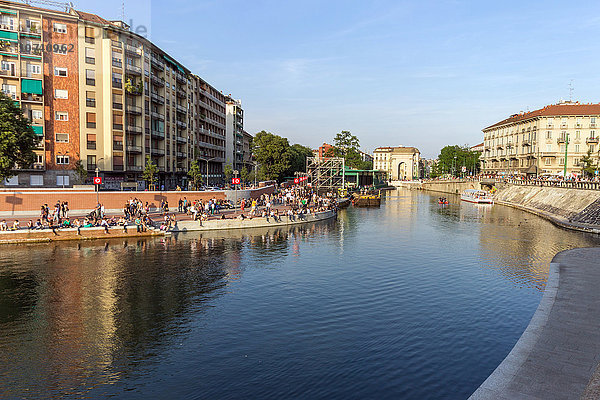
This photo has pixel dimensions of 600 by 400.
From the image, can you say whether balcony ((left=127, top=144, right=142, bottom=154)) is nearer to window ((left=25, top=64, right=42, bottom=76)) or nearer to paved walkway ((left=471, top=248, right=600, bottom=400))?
window ((left=25, top=64, right=42, bottom=76))

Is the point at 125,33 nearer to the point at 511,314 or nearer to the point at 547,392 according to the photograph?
the point at 511,314

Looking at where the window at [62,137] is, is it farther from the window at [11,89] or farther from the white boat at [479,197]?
Result: the white boat at [479,197]

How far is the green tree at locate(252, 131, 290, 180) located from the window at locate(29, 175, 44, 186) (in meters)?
45.3

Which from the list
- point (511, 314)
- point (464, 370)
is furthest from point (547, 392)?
point (511, 314)

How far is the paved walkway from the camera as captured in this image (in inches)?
421

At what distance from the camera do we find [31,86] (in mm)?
53188

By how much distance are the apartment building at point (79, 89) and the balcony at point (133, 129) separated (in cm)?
16

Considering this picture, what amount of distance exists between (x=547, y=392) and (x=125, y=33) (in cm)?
6450

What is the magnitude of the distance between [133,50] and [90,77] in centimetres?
822

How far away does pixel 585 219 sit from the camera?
48.7 meters

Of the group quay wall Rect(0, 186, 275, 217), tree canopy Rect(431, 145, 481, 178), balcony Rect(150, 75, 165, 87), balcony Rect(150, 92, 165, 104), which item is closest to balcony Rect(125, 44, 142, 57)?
balcony Rect(150, 75, 165, 87)

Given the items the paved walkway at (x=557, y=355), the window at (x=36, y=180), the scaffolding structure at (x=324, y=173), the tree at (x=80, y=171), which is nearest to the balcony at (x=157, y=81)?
the tree at (x=80, y=171)

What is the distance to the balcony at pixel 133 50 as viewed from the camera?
59.4 m

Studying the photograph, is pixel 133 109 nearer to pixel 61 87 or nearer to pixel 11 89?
pixel 61 87
